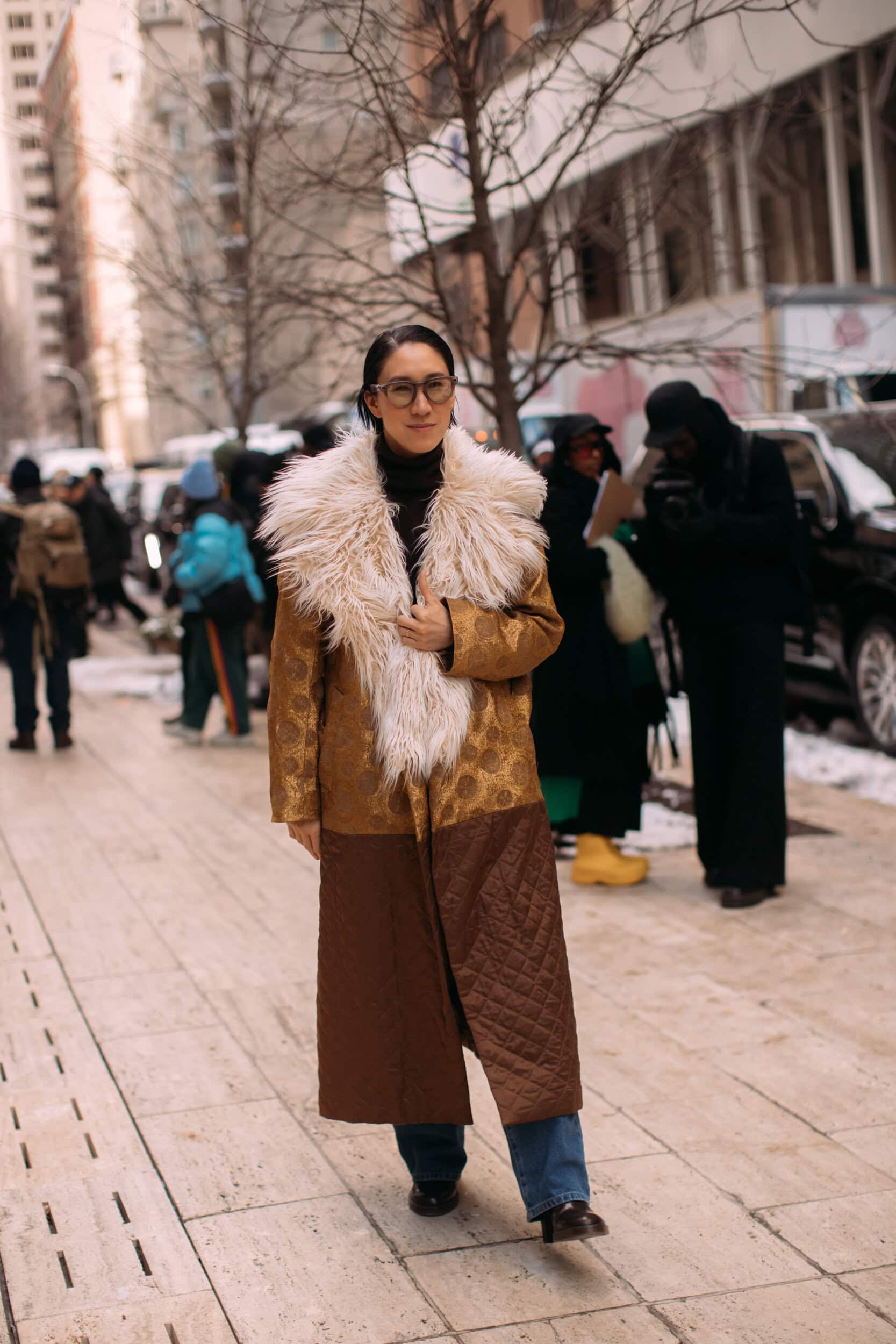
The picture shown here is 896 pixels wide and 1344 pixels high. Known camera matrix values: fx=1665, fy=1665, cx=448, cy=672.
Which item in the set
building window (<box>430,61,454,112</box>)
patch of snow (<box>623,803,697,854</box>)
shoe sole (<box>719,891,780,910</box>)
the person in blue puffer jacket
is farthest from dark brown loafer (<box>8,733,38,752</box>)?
shoe sole (<box>719,891,780,910</box>)

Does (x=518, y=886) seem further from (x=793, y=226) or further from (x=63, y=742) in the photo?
(x=793, y=226)

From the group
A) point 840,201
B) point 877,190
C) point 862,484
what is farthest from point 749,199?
point 862,484

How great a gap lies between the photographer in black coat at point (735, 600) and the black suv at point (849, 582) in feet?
10.2

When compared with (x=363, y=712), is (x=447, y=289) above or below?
above

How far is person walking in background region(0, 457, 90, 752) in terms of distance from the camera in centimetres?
1156

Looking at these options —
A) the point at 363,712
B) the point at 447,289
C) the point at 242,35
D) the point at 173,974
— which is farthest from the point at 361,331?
the point at 363,712

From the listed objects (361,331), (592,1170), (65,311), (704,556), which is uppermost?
(65,311)

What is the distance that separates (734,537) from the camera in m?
6.41

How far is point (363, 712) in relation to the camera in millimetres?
3723

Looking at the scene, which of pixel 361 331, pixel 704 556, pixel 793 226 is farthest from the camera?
pixel 793 226

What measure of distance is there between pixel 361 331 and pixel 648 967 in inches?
158

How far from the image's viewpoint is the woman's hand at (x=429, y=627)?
3635 millimetres

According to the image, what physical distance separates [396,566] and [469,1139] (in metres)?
1.69

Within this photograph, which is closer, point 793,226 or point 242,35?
point 242,35
